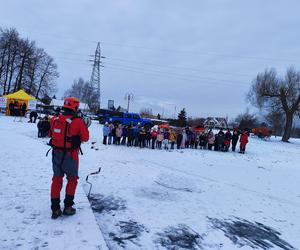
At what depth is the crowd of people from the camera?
2012 cm

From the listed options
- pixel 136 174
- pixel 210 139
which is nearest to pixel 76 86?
pixel 210 139

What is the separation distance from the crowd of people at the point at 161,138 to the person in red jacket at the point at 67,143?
14.4 meters

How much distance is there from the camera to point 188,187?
30.6 feet

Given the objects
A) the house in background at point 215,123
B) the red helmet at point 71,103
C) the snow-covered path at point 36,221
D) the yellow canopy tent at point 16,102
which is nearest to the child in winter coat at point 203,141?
the snow-covered path at point 36,221

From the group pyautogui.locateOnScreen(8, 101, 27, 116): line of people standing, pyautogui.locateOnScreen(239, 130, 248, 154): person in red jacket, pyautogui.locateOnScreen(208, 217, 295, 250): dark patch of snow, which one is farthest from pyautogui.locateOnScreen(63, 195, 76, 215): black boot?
pyautogui.locateOnScreen(8, 101, 27, 116): line of people standing

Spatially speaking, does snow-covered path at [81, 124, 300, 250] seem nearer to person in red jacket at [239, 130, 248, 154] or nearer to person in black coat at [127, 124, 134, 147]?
person in black coat at [127, 124, 134, 147]

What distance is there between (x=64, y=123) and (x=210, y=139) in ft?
61.4

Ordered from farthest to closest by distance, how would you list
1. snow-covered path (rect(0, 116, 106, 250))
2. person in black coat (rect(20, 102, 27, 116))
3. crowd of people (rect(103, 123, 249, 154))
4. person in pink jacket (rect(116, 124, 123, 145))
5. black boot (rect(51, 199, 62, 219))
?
person in black coat (rect(20, 102, 27, 116)) < crowd of people (rect(103, 123, 249, 154)) < person in pink jacket (rect(116, 124, 123, 145)) < black boot (rect(51, 199, 62, 219)) < snow-covered path (rect(0, 116, 106, 250))

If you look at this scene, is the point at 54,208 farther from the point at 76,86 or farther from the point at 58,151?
the point at 76,86

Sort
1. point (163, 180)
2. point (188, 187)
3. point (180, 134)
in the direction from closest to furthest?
point (188, 187)
point (163, 180)
point (180, 134)

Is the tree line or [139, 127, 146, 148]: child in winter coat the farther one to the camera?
the tree line

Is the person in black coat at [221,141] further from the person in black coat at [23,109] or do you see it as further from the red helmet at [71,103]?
the person in black coat at [23,109]

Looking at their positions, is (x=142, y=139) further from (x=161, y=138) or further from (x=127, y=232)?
(x=127, y=232)

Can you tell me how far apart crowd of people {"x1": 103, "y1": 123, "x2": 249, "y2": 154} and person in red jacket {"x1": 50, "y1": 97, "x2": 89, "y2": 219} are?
14400 mm
